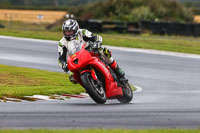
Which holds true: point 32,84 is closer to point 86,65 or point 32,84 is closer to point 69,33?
point 69,33

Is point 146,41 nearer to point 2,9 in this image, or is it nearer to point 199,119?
point 199,119

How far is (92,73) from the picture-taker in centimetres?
1048

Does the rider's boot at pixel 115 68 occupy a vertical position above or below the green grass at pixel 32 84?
above

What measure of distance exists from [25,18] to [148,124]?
49370mm

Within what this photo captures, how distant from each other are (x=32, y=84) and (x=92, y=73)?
528 cm

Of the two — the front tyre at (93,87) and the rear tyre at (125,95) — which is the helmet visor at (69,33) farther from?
the rear tyre at (125,95)

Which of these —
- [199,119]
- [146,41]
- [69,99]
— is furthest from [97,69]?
[146,41]

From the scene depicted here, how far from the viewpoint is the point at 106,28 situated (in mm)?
38938

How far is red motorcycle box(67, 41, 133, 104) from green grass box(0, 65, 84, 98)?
7.22ft

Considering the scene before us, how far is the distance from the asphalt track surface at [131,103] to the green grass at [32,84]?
4.31 ft

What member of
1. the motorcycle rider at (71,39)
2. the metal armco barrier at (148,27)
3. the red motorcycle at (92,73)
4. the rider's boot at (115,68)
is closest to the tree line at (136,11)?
the metal armco barrier at (148,27)

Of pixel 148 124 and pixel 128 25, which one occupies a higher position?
pixel 148 124

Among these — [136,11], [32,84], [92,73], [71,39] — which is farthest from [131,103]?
[136,11]

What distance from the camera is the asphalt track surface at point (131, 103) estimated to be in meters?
8.01
